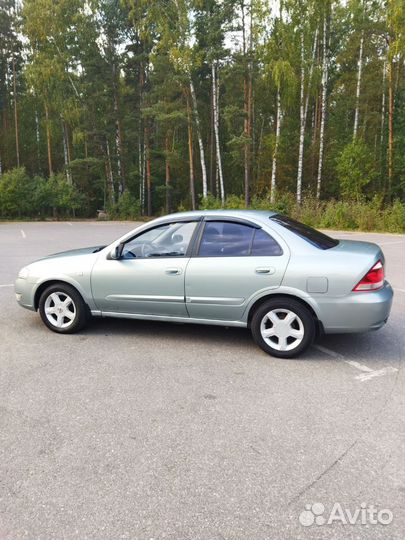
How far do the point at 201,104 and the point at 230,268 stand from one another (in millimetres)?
27942

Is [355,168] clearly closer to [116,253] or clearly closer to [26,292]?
[116,253]

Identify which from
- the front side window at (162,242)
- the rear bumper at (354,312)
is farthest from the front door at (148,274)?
the rear bumper at (354,312)

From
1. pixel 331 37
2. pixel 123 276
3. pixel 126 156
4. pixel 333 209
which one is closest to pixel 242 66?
pixel 331 37

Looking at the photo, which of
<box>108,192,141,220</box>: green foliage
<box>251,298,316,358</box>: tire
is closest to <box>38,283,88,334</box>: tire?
<box>251,298,316,358</box>: tire

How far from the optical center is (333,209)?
19.9 m

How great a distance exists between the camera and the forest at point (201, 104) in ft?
78.3

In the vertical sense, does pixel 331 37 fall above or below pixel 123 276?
above

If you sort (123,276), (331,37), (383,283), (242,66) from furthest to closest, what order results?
(331,37), (242,66), (123,276), (383,283)

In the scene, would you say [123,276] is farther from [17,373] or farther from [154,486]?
[154,486]

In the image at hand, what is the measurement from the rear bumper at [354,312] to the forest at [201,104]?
16.2 metres

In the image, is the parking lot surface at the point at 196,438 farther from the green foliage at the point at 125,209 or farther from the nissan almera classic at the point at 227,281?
the green foliage at the point at 125,209

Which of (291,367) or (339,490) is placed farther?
(291,367)

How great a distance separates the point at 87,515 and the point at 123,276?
2.88 metres

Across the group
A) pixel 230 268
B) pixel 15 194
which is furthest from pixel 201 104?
pixel 230 268
